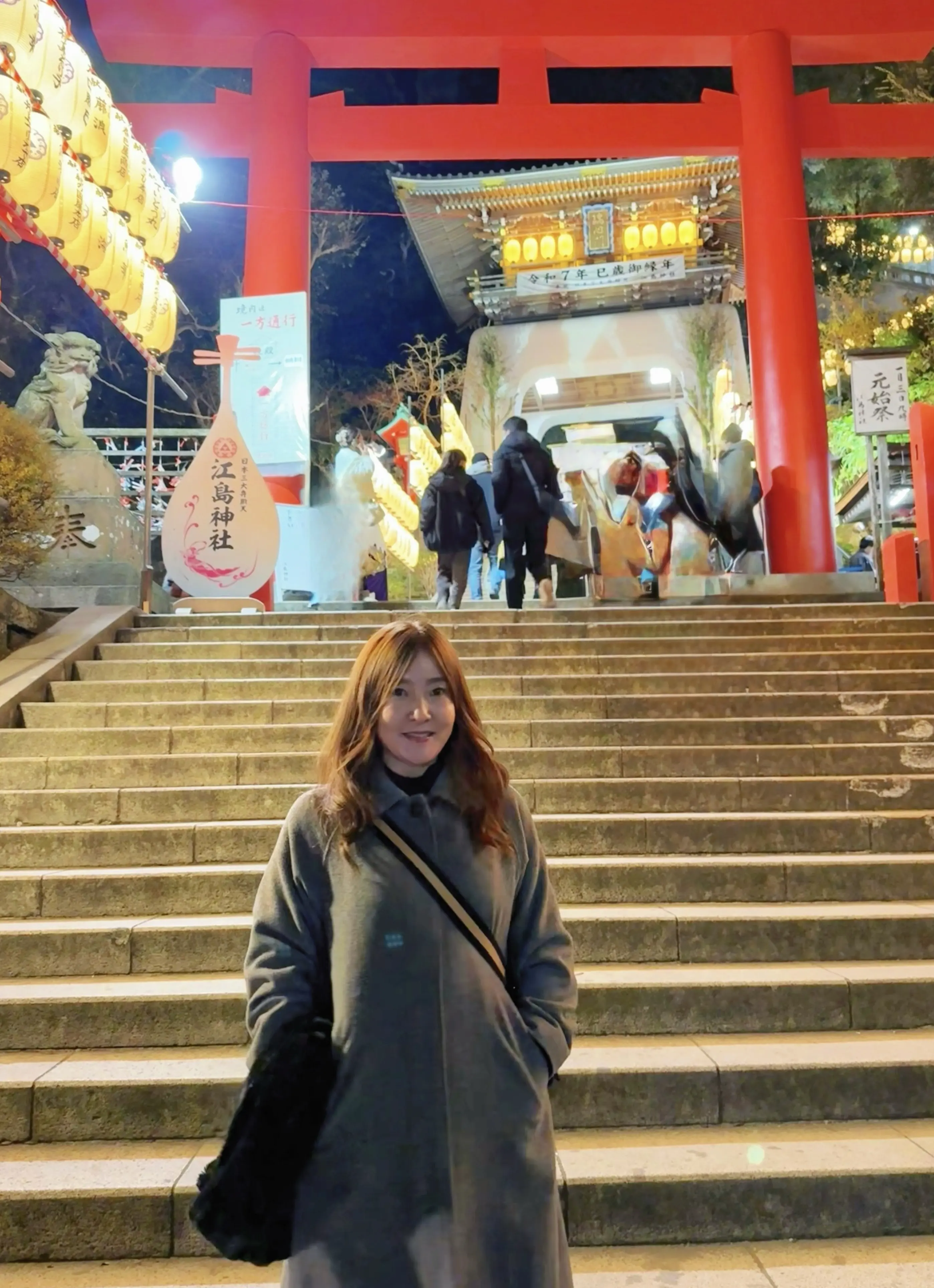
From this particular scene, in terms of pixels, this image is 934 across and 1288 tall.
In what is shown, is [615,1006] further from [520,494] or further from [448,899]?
[520,494]

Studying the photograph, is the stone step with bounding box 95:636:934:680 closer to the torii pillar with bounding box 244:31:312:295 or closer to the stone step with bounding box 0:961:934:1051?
the stone step with bounding box 0:961:934:1051

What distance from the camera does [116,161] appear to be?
6.86m

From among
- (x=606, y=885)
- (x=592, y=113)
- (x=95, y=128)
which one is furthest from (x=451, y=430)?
(x=606, y=885)

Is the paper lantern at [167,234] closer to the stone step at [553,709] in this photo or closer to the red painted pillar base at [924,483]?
the stone step at [553,709]

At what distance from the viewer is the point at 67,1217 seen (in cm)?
225

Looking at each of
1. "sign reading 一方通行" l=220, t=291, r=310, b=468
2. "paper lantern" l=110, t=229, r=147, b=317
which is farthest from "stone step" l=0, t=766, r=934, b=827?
"sign reading 一方通行" l=220, t=291, r=310, b=468

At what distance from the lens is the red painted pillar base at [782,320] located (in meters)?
9.87

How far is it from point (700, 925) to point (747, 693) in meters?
2.25

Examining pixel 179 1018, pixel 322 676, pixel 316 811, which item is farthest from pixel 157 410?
pixel 316 811

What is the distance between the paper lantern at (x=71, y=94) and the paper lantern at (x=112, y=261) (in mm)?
742

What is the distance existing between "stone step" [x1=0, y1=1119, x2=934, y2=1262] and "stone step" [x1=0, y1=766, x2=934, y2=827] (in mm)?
1757

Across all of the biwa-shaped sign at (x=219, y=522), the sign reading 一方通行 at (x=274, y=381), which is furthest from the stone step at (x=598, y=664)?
the sign reading 一方通行 at (x=274, y=381)

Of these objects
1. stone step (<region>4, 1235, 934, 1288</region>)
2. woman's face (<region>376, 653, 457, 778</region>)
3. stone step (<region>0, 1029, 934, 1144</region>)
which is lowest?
stone step (<region>4, 1235, 934, 1288</region>)

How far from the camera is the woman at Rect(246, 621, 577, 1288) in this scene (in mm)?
1315
